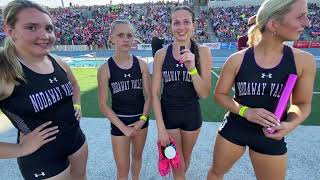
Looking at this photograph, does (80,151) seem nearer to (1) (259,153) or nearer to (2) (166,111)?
(2) (166,111)

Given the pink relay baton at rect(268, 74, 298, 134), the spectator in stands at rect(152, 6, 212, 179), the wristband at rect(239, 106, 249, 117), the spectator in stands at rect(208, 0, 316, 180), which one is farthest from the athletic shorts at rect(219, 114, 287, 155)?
the spectator in stands at rect(152, 6, 212, 179)

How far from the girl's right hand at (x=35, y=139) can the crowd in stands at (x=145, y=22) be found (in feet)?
74.7

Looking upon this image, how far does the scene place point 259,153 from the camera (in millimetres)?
2568

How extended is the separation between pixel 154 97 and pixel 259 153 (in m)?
1.20

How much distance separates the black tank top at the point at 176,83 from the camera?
10.1 feet

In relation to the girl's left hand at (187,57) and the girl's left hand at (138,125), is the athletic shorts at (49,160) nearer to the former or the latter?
the girl's left hand at (138,125)

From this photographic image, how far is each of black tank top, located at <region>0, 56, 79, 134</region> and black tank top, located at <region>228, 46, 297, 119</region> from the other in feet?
5.16

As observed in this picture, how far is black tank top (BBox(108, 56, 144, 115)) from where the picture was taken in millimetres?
3223

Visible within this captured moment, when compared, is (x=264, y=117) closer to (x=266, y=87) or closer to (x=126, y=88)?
(x=266, y=87)

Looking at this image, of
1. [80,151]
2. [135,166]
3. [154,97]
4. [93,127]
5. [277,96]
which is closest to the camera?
[277,96]

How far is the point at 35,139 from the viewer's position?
2102mm

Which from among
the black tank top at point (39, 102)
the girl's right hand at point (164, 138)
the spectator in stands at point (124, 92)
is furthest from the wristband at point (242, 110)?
the black tank top at point (39, 102)

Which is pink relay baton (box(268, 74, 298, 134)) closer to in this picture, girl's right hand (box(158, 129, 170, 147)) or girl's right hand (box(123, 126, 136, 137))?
girl's right hand (box(158, 129, 170, 147))

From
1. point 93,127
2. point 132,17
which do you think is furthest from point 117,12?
point 93,127
